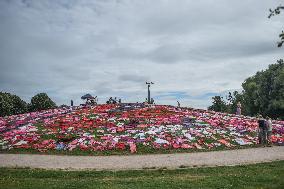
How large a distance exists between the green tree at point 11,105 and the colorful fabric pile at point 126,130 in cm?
4968

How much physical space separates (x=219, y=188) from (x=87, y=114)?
91.0ft

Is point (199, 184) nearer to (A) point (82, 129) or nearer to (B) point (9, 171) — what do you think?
(B) point (9, 171)

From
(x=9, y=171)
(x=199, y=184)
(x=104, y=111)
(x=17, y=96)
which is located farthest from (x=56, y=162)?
(x=17, y=96)

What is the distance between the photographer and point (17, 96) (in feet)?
321

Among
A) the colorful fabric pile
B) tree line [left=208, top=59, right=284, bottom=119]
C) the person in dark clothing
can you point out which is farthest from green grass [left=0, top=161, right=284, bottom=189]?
tree line [left=208, top=59, right=284, bottom=119]

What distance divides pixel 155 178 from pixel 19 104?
8606 cm

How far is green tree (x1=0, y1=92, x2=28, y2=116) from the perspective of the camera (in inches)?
3474

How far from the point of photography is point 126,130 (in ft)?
106

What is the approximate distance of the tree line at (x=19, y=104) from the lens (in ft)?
291

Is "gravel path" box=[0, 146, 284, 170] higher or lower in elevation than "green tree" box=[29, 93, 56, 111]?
lower

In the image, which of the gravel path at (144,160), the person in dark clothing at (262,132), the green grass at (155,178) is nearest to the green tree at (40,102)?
the gravel path at (144,160)

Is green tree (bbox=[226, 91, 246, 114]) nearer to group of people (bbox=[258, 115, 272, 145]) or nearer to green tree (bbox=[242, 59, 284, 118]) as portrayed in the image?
green tree (bbox=[242, 59, 284, 118])

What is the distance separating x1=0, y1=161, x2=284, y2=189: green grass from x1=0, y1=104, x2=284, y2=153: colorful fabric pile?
9.08 meters

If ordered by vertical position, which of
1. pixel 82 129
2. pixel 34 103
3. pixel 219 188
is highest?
pixel 34 103
